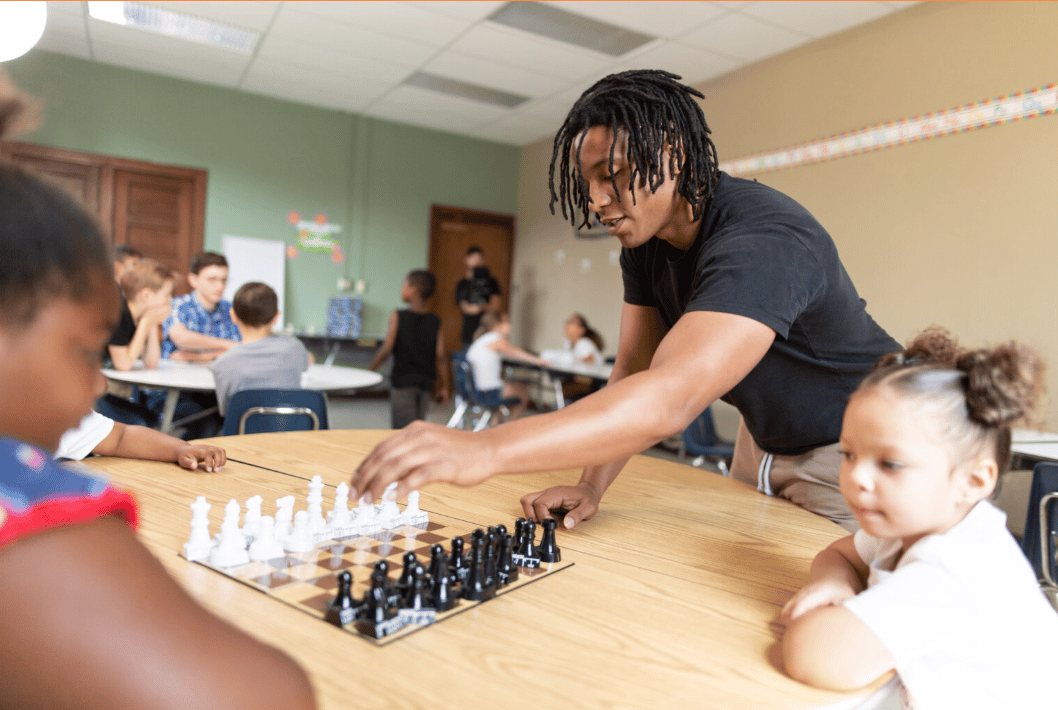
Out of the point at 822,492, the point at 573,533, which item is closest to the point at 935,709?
the point at 573,533

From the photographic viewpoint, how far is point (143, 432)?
148 cm

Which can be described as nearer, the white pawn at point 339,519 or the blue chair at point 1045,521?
the white pawn at point 339,519

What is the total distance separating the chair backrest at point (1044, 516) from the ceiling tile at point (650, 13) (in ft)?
12.3

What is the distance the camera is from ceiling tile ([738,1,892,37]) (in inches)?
184

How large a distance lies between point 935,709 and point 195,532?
3.04 ft

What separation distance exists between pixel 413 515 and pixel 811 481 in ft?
2.71

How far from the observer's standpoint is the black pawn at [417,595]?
814 mm

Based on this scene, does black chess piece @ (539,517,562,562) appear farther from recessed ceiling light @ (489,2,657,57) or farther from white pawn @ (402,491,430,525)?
recessed ceiling light @ (489,2,657,57)

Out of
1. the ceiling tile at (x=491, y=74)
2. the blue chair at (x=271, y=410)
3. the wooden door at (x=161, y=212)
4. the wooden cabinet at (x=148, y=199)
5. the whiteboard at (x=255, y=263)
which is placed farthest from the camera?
the whiteboard at (x=255, y=263)

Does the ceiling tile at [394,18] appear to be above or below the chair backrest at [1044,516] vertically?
above

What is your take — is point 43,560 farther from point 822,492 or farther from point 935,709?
point 822,492

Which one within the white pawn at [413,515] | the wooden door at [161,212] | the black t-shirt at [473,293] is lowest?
the white pawn at [413,515]

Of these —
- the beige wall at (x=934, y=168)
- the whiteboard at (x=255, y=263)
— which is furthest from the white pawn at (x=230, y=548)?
the whiteboard at (x=255, y=263)

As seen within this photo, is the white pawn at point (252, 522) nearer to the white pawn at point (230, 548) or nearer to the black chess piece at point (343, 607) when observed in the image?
the white pawn at point (230, 548)
